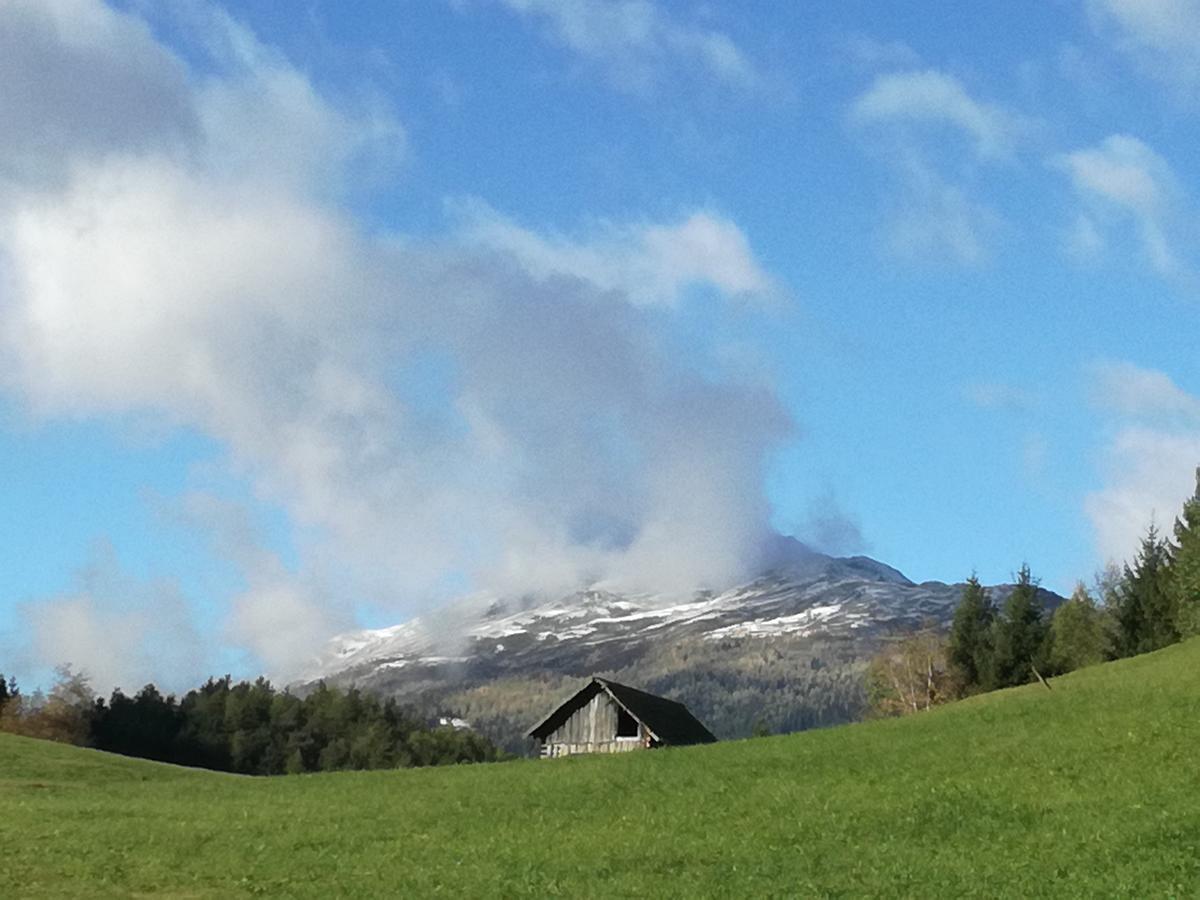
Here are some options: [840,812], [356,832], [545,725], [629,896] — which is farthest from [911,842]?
[545,725]

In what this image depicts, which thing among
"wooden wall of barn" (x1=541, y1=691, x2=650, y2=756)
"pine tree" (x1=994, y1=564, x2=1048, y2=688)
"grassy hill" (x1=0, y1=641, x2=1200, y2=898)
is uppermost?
"pine tree" (x1=994, y1=564, x2=1048, y2=688)

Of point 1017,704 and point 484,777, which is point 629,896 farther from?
point 1017,704

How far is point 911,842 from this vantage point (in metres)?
37.8

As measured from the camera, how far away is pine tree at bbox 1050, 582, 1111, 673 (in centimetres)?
12119

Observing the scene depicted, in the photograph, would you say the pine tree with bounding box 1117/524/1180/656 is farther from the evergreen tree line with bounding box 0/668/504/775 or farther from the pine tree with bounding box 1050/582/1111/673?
the evergreen tree line with bounding box 0/668/504/775

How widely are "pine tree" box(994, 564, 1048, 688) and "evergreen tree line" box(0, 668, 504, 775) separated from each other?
64855mm

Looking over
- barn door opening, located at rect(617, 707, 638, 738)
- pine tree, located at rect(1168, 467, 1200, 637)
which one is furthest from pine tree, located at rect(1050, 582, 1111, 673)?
barn door opening, located at rect(617, 707, 638, 738)

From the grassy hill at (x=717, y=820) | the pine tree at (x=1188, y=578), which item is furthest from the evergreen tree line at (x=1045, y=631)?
the grassy hill at (x=717, y=820)

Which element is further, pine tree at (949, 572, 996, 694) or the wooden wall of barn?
pine tree at (949, 572, 996, 694)

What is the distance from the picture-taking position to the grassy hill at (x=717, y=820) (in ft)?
111

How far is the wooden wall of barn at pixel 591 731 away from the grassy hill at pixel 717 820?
3858 centimetres

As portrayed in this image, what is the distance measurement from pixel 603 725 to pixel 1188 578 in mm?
42707

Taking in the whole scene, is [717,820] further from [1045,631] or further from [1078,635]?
[1078,635]

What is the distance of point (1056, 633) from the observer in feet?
434
